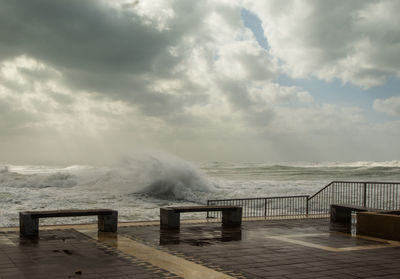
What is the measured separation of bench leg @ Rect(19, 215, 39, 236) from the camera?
10.1m

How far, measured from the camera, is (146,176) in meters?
38.3

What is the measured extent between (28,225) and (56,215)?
700 millimetres

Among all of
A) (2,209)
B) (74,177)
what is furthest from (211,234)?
(74,177)

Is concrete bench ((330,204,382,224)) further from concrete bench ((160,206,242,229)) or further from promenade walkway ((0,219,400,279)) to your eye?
concrete bench ((160,206,242,229))

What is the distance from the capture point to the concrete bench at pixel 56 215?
1017 centimetres

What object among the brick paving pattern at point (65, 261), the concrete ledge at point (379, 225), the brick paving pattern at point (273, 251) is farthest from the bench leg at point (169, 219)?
the concrete ledge at point (379, 225)

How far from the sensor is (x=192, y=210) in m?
12.0

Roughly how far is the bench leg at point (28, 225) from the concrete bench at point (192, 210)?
10.7 ft

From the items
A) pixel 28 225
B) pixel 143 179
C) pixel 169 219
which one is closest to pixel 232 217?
pixel 169 219

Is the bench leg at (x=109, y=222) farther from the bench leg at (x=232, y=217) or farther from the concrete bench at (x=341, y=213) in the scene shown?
the concrete bench at (x=341, y=213)

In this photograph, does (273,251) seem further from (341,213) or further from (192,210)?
(341,213)

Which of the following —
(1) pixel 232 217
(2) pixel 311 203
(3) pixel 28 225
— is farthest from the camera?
(2) pixel 311 203

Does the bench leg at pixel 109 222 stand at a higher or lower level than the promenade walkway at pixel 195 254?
higher

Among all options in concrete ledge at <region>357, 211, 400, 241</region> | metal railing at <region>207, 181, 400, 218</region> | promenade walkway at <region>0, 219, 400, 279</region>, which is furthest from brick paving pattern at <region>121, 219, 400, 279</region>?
metal railing at <region>207, 181, 400, 218</region>
